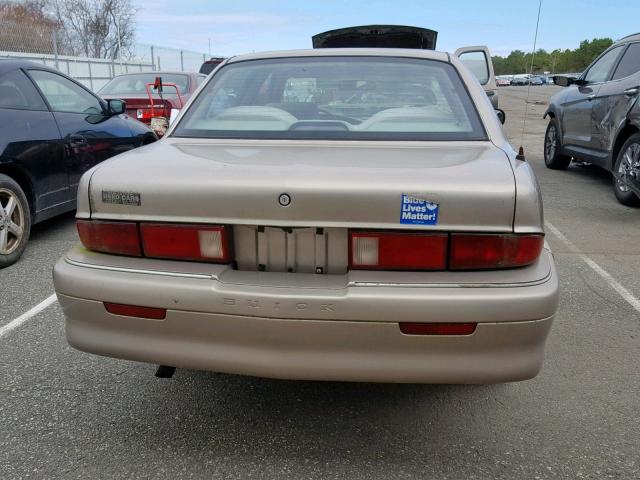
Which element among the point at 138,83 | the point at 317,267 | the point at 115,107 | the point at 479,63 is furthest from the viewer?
the point at 138,83

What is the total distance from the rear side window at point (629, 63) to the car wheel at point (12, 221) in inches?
258

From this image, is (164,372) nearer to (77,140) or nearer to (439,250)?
(439,250)

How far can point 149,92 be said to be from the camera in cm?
811

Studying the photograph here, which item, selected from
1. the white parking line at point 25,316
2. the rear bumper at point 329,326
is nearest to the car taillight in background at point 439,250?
the rear bumper at point 329,326

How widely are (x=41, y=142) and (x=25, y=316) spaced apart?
1.73m

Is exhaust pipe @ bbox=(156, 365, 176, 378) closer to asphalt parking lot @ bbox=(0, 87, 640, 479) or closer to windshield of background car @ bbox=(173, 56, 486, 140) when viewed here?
asphalt parking lot @ bbox=(0, 87, 640, 479)

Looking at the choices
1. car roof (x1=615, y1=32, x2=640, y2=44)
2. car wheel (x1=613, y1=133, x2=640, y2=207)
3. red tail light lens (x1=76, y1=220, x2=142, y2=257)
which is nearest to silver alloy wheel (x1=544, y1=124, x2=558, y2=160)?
car roof (x1=615, y1=32, x2=640, y2=44)

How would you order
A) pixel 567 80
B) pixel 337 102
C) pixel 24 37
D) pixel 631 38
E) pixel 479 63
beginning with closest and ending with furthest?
pixel 337 102 < pixel 631 38 < pixel 567 80 < pixel 479 63 < pixel 24 37

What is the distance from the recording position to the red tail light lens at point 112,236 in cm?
206

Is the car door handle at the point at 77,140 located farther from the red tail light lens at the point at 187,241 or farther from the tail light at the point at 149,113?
the red tail light lens at the point at 187,241

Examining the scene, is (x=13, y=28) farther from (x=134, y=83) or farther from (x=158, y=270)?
(x=158, y=270)

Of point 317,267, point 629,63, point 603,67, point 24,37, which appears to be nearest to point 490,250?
point 317,267

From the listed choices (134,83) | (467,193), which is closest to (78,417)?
(467,193)

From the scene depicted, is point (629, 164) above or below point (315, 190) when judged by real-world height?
below
